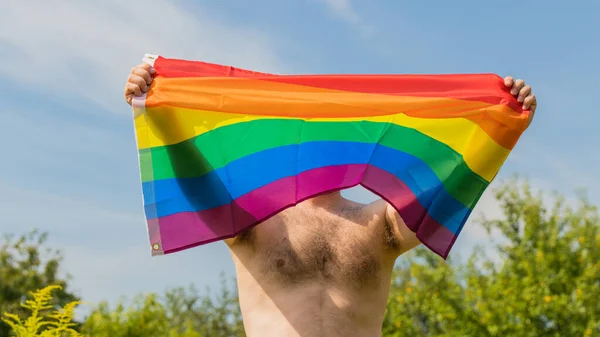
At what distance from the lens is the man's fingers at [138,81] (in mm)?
3908

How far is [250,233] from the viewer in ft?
13.7

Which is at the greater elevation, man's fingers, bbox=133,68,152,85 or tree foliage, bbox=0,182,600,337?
man's fingers, bbox=133,68,152,85

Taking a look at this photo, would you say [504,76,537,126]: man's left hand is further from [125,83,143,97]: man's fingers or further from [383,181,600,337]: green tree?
[383,181,600,337]: green tree

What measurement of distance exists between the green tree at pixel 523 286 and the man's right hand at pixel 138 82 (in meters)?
12.3

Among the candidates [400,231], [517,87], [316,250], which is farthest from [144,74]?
[517,87]

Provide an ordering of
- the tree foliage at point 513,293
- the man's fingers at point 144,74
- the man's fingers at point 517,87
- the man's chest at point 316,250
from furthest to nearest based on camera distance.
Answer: the tree foliage at point 513,293, the man's fingers at point 517,87, the man's chest at point 316,250, the man's fingers at point 144,74

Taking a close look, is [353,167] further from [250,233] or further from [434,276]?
[434,276]

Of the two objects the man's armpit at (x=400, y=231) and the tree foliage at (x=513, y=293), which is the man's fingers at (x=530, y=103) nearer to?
the man's armpit at (x=400, y=231)

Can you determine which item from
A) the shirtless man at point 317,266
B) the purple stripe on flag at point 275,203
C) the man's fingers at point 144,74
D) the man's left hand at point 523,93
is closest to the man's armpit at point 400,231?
the shirtless man at point 317,266

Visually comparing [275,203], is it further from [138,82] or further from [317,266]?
[138,82]

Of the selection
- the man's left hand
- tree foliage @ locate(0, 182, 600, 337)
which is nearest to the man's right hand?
the man's left hand

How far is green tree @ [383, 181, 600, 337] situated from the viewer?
15211mm

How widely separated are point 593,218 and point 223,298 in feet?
69.4

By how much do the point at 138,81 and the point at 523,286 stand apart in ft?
44.2
